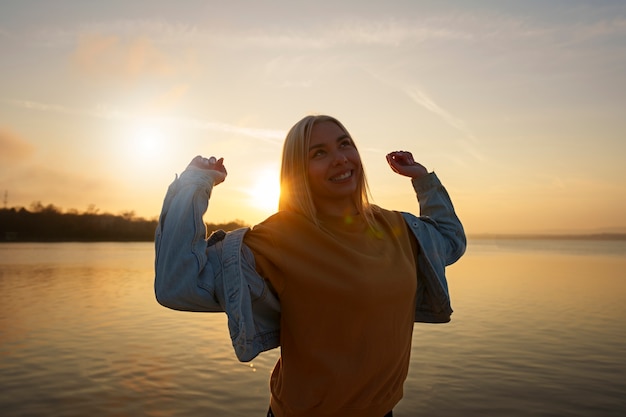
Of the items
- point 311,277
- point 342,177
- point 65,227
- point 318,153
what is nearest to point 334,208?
point 342,177

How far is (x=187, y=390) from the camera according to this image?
29.7ft

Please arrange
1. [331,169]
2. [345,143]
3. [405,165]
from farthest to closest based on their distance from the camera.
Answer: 1. [405,165]
2. [345,143]
3. [331,169]

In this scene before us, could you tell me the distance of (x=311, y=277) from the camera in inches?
92.6

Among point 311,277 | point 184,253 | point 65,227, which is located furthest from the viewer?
point 65,227

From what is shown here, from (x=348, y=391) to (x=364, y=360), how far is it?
0.15m

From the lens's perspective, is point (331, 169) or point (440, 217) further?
point (440, 217)

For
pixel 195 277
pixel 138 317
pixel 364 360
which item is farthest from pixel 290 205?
pixel 138 317

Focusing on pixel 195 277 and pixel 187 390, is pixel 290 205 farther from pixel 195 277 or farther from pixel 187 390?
pixel 187 390

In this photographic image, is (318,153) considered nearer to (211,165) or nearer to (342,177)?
(342,177)

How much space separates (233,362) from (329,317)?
30.1ft

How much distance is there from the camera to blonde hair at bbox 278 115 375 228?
2552 millimetres

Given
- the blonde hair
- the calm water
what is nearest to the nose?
the blonde hair

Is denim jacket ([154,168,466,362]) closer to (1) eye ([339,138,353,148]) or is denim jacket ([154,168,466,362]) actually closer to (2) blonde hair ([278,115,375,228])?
(2) blonde hair ([278,115,375,228])

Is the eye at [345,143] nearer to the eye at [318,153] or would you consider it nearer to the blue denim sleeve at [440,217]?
the eye at [318,153]
